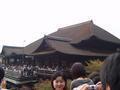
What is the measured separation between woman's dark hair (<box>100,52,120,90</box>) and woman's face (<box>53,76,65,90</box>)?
2.45 m

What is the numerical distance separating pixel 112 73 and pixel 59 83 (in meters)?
2.57

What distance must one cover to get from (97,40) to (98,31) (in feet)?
11.7

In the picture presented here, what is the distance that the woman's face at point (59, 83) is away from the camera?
394 centimetres

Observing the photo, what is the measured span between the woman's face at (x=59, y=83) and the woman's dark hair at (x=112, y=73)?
2451mm

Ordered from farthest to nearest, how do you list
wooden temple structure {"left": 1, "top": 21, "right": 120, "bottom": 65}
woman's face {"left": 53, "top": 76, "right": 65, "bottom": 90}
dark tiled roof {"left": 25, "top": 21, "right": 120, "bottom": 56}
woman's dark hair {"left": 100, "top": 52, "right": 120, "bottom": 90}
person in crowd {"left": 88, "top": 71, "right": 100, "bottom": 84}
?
1. dark tiled roof {"left": 25, "top": 21, "right": 120, "bottom": 56}
2. wooden temple structure {"left": 1, "top": 21, "right": 120, "bottom": 65}
3. person in crowd {"left": 88, "top": 71, "right": 100, "bottom": 84}
4. woman's face {"left": 53, "top": 76, "right": 65, "bottom": 90}
5. woman's dark hair {"left": 100, "top": 52, "right": 120, "bottom": 90}

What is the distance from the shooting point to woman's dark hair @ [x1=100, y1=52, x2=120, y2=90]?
142 centimetres

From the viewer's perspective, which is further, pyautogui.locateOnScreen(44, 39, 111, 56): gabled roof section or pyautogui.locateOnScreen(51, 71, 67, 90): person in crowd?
pyautogui.locateOnScreen(44, 39, 111, 56): gabled roof section

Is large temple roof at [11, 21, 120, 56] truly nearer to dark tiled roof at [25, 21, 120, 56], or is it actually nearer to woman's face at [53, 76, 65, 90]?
dark tiled roof at [25, 21, 120, 56]

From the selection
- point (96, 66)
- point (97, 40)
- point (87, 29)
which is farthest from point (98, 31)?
point (96, 66)

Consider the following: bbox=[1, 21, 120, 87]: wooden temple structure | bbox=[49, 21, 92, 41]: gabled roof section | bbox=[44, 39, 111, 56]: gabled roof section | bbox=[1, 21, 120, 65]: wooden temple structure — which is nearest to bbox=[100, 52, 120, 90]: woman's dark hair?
bbox=[1, 21, 120, 87]: wooden temple structure

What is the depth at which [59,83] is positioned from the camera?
3959mm

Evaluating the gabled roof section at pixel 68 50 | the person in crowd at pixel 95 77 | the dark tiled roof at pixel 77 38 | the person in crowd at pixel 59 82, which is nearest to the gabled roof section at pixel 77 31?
the dark tiled roof at pixel 77 38

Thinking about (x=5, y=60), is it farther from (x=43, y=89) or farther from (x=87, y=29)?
(x=43, y=89)

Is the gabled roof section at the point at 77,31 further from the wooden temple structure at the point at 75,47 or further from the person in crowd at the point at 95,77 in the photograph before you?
the person in crowd at the point at 95,77
